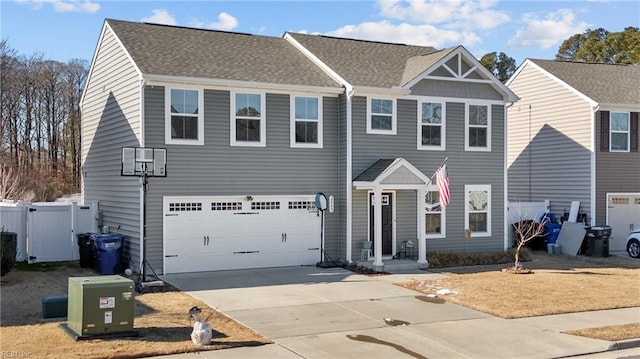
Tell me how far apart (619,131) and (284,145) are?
44.6 feet

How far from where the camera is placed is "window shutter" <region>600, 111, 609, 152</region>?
78.7ft

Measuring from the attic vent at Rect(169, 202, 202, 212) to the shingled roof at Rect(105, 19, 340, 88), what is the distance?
3527mm

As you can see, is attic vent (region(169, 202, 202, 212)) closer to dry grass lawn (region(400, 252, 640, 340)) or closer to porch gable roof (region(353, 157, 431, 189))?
porch gable roof (region(353, 157, 431, 189))

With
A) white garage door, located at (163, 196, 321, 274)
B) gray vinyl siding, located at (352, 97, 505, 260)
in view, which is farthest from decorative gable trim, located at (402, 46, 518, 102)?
white garage door, located at (163, 196, 321, 274)

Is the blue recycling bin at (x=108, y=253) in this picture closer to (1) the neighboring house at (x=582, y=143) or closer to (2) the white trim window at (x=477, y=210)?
(2) the white trim window at (x=477, y=210)

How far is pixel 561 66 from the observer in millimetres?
27250

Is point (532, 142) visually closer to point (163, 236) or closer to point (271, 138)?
point (271, 138)

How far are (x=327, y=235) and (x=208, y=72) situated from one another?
6037 millimetres

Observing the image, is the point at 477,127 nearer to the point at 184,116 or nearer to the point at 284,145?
the point at 284,145

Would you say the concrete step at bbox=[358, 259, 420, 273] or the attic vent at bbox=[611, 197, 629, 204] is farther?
the attic vent at bbox=[611, 197, 629, 204]

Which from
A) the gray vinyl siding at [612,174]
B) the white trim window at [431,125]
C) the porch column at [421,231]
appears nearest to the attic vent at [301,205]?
the porch column at [421,231]

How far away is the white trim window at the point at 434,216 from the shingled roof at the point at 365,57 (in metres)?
3.78

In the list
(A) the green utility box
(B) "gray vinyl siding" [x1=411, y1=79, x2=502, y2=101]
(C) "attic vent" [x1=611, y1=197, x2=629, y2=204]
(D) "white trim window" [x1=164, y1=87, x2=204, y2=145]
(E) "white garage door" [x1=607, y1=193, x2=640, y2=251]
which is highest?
(B) "gray vinyl siding" [x1=411, y1=79, x2=502, y2=101]

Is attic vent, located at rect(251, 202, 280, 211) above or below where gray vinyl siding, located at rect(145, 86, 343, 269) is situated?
below
